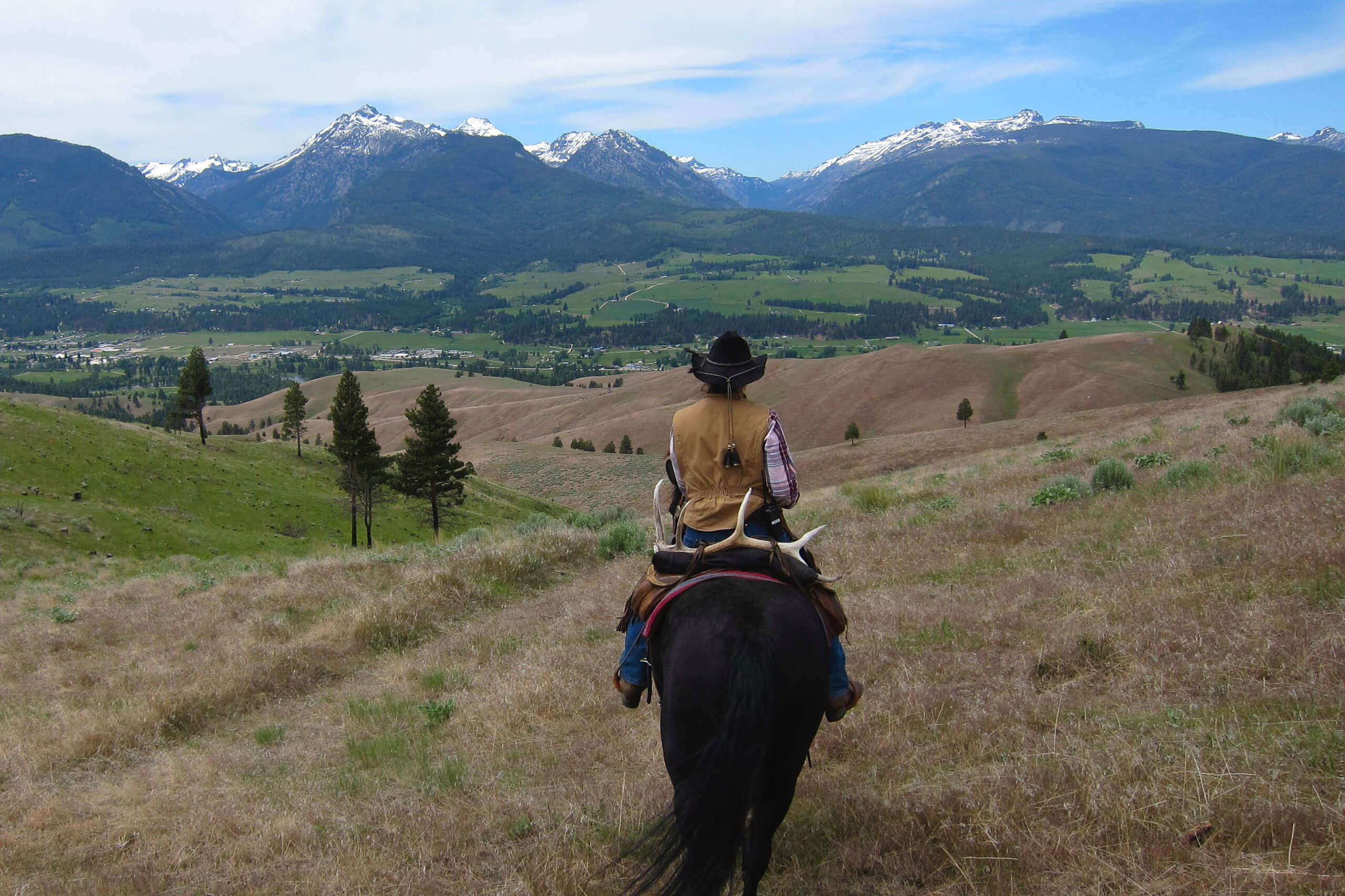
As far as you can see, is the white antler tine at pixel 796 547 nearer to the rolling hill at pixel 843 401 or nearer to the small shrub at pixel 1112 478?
the small shrub at pixel 1112 478

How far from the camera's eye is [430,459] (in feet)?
144

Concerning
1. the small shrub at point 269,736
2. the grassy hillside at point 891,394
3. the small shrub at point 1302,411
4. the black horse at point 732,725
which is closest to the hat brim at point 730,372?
the black horse at point 732,725

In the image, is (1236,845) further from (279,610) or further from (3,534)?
(3,534)

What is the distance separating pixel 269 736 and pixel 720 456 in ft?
19.9

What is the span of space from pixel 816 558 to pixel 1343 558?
21.1 ft

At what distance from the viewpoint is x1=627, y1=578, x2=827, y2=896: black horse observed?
3684 millimetres

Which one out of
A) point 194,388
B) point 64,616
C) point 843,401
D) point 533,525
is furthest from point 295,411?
point 843,401

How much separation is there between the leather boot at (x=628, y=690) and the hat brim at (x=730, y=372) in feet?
6.63

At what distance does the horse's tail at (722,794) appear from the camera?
3668 mm

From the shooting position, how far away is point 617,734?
6.66 m

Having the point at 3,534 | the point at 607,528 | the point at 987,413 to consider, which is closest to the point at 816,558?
the point at 607,528

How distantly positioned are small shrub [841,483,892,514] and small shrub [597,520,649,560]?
4761 mm

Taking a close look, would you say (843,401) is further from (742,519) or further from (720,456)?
(742,519)

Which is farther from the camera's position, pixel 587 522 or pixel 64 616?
pixel 587 522
